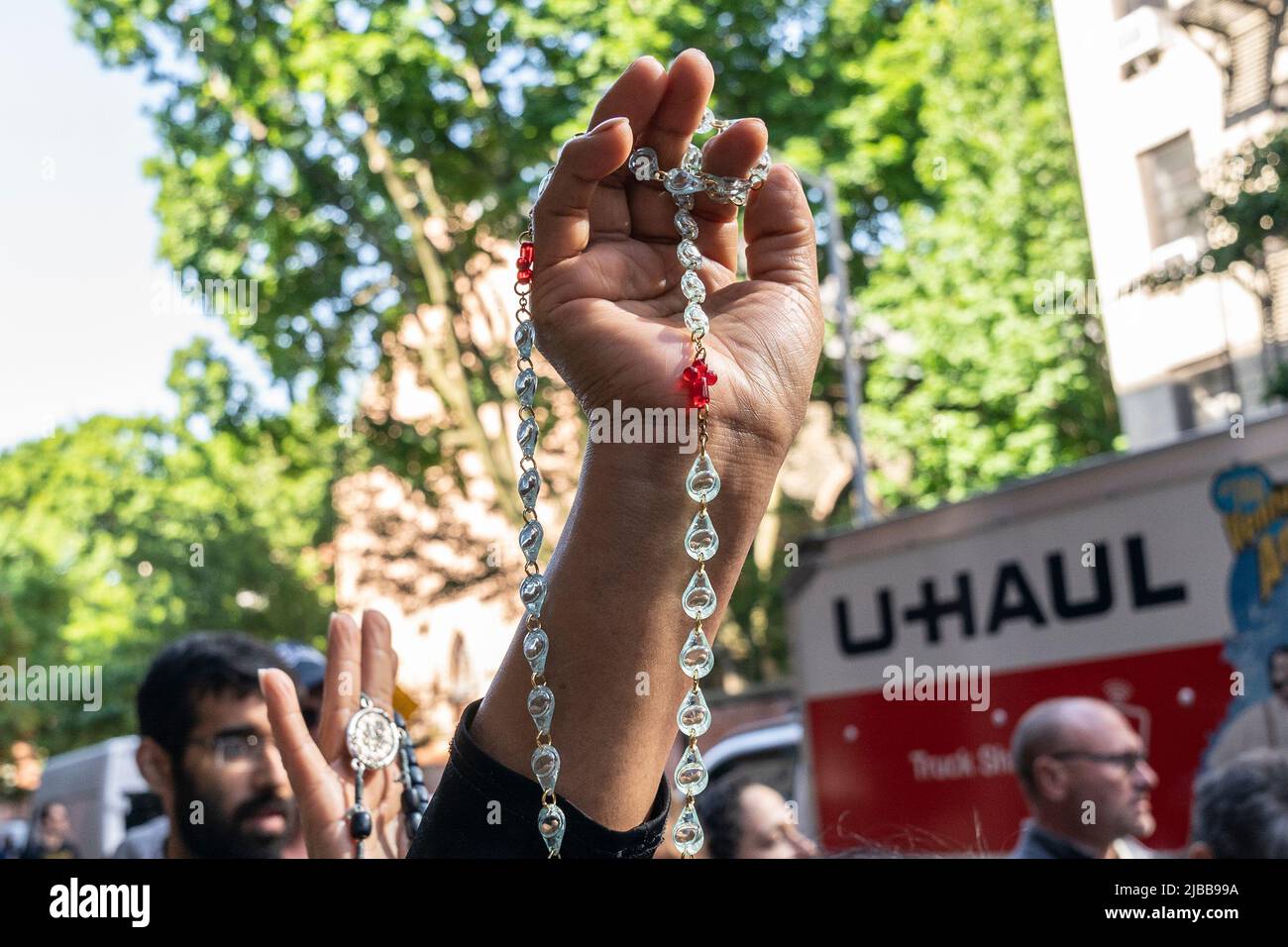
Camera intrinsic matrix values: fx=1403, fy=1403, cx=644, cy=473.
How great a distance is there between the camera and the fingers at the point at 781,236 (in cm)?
118

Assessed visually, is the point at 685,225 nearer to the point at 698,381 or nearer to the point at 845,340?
the point at 698,381

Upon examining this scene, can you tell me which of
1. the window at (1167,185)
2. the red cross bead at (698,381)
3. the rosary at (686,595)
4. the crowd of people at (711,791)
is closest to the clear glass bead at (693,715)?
the rosary at (686,595)

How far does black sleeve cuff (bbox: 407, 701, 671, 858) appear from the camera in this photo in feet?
3.29

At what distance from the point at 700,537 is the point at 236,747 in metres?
2.57

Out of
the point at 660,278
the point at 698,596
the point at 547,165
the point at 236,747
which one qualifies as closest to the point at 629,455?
the point at 698,596

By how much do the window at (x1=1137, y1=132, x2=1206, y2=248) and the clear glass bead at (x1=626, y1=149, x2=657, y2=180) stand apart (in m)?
13.4

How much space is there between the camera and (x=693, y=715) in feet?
3.27

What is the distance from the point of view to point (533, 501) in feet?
3.61

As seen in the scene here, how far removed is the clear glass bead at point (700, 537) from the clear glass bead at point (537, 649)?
0.08 metres

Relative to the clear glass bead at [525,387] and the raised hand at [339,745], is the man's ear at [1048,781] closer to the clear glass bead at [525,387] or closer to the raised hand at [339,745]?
the raised hand at [339,745]
